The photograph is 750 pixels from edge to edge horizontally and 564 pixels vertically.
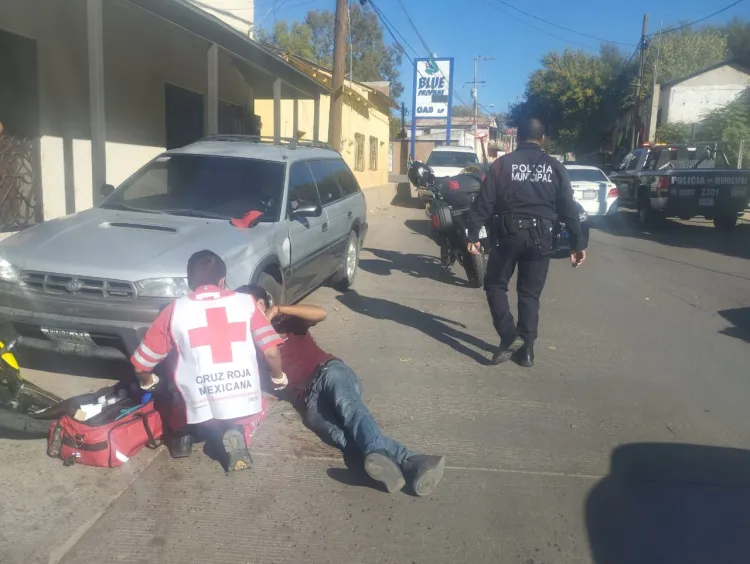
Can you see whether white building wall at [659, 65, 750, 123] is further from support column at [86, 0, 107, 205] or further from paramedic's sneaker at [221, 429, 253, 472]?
paramedic's sneaker at [221, 429, 253, 472]

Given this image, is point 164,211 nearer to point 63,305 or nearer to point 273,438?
point 63,305

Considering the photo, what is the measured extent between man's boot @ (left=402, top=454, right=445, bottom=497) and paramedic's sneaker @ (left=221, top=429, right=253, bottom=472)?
879 millimetres

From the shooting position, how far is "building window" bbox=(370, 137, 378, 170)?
26742mm

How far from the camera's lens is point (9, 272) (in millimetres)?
4824

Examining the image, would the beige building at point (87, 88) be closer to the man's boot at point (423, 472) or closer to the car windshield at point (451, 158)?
the man's boot at point (423, 472)

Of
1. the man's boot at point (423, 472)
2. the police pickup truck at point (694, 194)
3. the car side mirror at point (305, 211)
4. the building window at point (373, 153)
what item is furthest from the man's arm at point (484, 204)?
the building window at point (373, 153)

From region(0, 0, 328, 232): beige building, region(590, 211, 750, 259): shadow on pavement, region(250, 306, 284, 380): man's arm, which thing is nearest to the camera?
region(250, 306, 284, 380): man's arm

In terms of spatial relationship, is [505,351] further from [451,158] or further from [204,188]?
[451,158]

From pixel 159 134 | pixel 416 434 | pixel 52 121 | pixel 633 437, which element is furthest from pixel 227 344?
pixel 159 134

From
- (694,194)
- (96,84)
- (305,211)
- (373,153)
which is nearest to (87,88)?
(96,84)

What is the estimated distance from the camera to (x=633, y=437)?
450 cm

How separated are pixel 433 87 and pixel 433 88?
1.8 inches

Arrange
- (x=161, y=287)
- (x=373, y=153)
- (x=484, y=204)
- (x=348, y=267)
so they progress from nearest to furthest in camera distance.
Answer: (x=161, y=287)
(x=484, y=204)
(x=348, y=267)
(x=373, y=153)

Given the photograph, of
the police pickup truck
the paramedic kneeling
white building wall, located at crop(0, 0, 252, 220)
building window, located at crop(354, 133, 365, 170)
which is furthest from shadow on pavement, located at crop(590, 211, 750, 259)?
the paramedic kneeling
